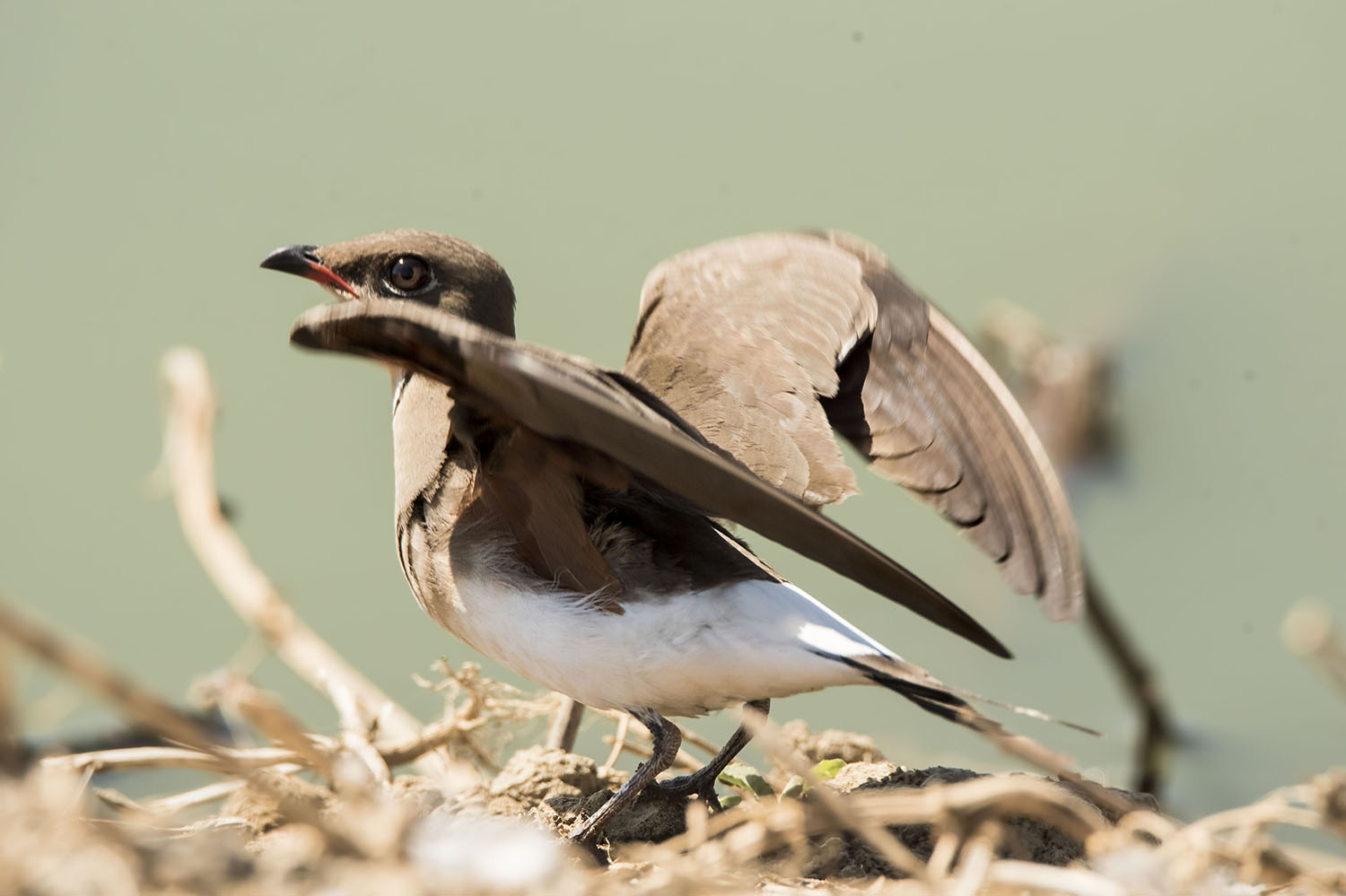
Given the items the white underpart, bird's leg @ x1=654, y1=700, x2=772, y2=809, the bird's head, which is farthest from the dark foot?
the bird's head

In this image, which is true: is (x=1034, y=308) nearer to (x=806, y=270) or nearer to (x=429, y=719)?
(x=806, y=270)

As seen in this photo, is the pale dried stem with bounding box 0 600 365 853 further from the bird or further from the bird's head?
the bird's head

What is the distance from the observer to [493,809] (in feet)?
6.14

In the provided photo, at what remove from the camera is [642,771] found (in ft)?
6.04

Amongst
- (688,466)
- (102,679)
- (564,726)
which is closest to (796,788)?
(564,726)

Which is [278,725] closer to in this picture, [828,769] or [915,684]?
[915,684]

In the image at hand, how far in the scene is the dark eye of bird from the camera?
6.68 feet

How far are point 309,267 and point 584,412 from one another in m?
0.87

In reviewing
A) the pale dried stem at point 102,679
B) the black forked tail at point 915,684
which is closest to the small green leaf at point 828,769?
the black forked tail at point 915,684

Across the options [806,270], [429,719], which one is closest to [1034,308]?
[806,270]

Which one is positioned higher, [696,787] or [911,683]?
[911,683]

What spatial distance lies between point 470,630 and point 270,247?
165 cm

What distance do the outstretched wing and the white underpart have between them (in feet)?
0.56

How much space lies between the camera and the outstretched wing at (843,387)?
1.84m
